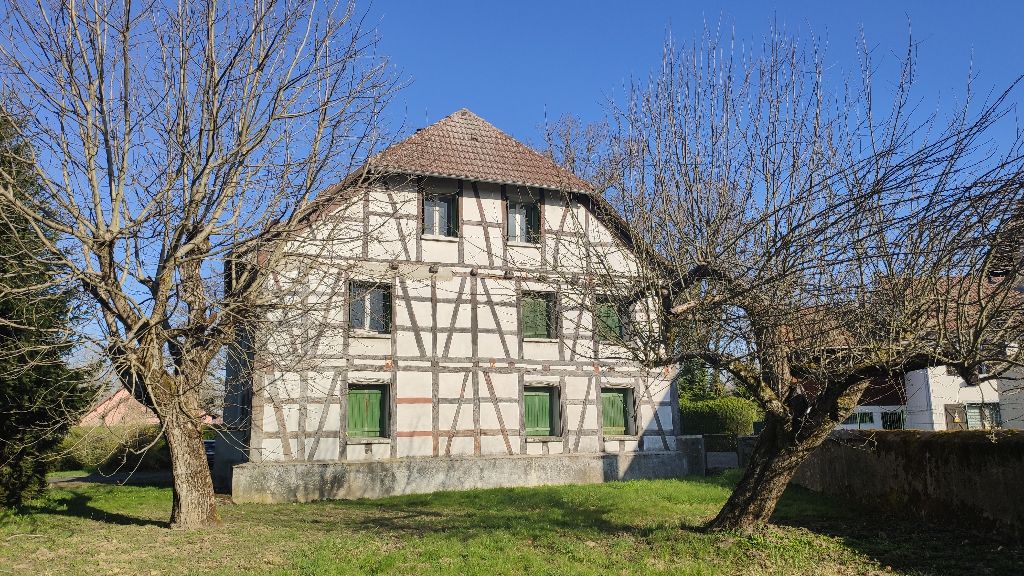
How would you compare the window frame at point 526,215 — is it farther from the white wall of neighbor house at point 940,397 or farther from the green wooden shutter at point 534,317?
the white wall of neighbor house at point 940,397

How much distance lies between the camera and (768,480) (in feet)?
25.7

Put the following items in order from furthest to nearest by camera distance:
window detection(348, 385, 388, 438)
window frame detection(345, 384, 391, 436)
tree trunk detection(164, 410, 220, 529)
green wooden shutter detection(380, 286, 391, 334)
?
green wooden shutter detection(380, 286, 391, 334) → window detection(348, 385, 388, 438) → window frame detection(345, 384, 391, 436) → tree trunk detection(164, 410, 220, 529)

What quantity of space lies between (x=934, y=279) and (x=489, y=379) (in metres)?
10.1

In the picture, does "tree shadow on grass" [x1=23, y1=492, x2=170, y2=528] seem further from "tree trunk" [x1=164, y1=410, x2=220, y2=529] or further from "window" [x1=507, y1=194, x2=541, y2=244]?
"window" [x1=507, y1=194, x2=541, y2=244]

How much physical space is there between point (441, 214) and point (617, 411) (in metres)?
5.91

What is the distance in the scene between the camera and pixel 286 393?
13.1m

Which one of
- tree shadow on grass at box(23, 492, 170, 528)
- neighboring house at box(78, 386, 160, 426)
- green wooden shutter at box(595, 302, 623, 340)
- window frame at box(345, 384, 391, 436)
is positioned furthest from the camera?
window frame at box(345, 384, 391, 436)

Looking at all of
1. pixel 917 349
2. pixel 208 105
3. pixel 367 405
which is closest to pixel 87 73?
pixel 208 105

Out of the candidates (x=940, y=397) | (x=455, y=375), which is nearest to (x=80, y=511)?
(x=455, y=375)

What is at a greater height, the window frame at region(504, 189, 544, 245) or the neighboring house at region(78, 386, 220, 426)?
the window frame at region(504, 189, 544, 245)

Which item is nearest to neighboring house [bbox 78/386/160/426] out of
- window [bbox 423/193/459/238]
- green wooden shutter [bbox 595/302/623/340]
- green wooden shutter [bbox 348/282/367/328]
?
green wooden shutter [bbox 348/282/367/328]

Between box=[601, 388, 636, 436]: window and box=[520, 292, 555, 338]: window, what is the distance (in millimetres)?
1875

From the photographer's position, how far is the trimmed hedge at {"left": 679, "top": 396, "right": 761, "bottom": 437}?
21.7 meters

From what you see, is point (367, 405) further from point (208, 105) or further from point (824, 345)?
point (824, 345)
